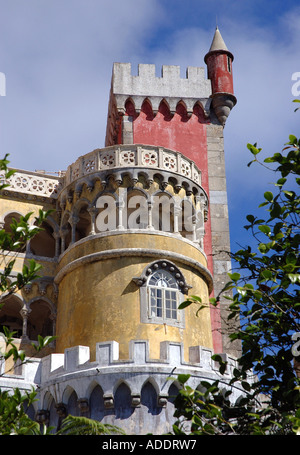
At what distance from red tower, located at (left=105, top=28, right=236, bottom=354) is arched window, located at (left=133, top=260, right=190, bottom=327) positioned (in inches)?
197

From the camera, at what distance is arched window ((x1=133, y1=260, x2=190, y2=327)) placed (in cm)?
2691

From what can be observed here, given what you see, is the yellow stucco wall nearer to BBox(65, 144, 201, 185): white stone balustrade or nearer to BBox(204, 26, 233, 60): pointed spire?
BBox(65, 144, 201, 185): white stone balustrade

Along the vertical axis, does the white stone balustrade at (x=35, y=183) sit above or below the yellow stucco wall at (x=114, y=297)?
above

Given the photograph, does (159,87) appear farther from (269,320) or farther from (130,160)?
(269,320)

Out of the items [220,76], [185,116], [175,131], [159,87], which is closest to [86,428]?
[175,131]

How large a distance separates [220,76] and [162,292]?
487 inches

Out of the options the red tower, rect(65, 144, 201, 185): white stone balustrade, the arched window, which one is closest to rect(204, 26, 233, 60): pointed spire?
the red tower

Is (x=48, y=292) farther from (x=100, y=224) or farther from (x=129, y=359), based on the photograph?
(x=129, y=359)

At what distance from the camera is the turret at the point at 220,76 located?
116 ft

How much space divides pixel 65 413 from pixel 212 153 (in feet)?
46.1

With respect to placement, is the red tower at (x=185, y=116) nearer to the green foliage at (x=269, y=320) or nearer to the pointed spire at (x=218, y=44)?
the pointed spire at (x=218, y=44)

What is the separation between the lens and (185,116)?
3494 centimetres

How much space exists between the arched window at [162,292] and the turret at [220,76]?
9709 millimetres

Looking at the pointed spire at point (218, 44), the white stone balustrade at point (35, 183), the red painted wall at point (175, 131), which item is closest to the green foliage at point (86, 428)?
the white stone balustrade at point (35, 183)
